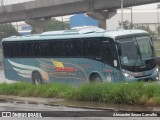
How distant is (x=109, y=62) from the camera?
72.4 ft

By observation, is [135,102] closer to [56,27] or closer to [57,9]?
[57,9]

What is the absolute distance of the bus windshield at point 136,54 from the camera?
21.6 meters

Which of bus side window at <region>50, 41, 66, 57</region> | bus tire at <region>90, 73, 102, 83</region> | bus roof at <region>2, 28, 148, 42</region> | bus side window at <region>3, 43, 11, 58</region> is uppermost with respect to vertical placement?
bus roof at <region>2, 28, 148, 42</region>

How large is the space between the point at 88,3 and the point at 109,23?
66940 millimetres

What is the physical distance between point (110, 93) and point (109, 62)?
21.4ft

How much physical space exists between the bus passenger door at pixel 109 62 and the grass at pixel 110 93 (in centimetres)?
357

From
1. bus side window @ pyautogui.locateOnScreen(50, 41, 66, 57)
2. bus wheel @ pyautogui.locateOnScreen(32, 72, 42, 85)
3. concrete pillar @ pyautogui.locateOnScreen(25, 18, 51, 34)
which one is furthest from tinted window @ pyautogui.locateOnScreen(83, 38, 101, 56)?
concrete pillar @ pyautogui.locateOnScreen(25, 18, 51, 34)

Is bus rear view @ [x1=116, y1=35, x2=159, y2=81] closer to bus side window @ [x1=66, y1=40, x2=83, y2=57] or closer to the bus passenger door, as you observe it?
the bus passenger door

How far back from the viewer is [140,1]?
48219 millimetres

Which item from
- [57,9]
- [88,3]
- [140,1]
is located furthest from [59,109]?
[57,9]

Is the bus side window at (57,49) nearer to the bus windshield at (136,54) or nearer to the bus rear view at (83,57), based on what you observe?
the bus rear view at (83,57)

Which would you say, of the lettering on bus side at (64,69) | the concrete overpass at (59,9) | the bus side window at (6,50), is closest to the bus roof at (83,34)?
the bus side window at (6,50)

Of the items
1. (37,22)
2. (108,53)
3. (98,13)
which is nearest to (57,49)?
(108,53)

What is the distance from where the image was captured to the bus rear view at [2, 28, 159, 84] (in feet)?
71.4
